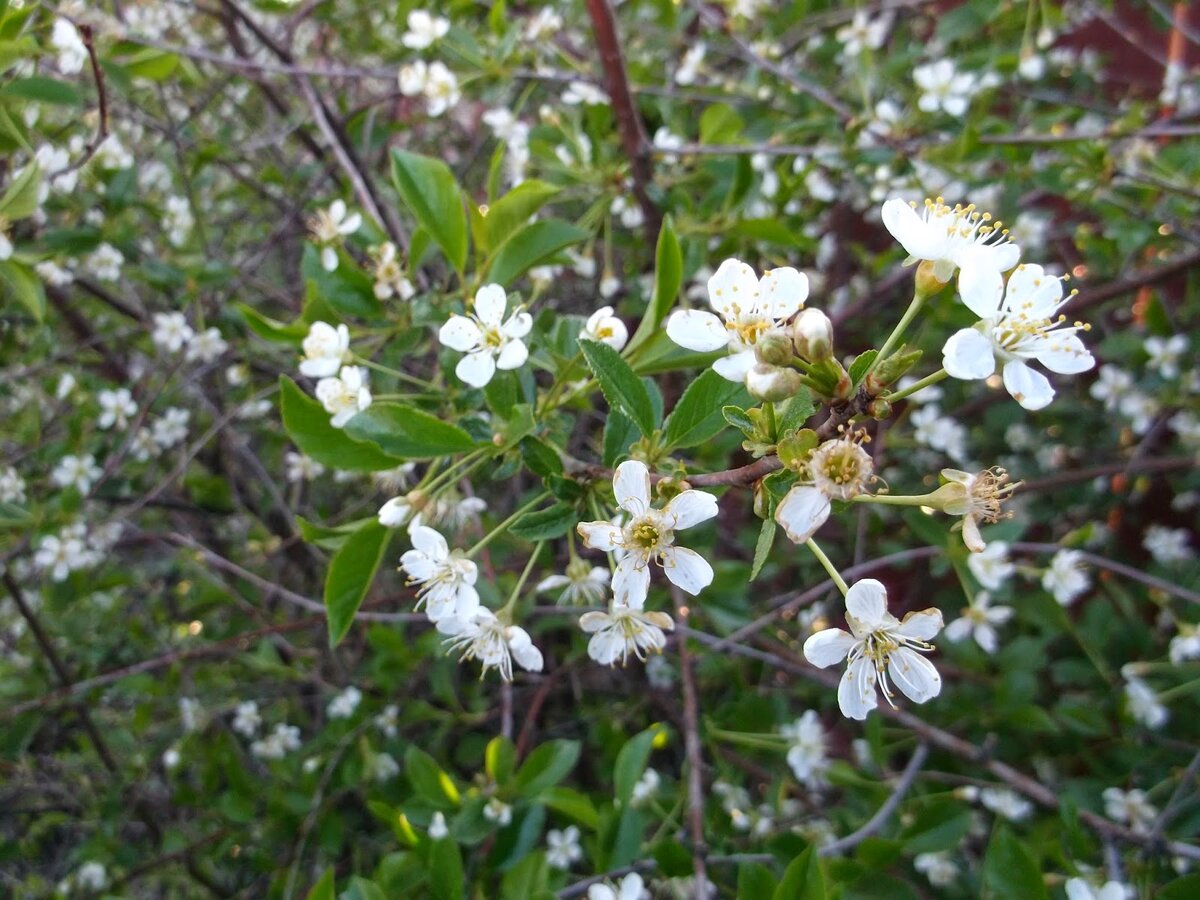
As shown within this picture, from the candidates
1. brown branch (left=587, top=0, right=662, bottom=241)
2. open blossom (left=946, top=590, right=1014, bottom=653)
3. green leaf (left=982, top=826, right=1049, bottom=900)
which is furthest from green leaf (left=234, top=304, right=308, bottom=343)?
open blossom (left=946, top=590, right=1014, bottom=653)

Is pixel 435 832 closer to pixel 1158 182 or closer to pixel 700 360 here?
pixel 700 360

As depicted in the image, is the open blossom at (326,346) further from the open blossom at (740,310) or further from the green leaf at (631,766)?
the green leaf at (631,766)

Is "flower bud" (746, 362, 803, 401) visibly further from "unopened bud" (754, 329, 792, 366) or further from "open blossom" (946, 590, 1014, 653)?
"open blossom" (946, 590, 1014, 653)

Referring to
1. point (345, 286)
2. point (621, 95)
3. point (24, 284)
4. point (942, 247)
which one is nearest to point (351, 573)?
point (345, 286)

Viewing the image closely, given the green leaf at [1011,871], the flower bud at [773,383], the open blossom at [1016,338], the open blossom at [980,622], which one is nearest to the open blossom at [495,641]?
the flower bud at [773,383]

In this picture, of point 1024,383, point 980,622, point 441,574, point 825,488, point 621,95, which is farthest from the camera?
point 980,622

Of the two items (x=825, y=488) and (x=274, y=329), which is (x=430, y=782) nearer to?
(x=274, y=329)
